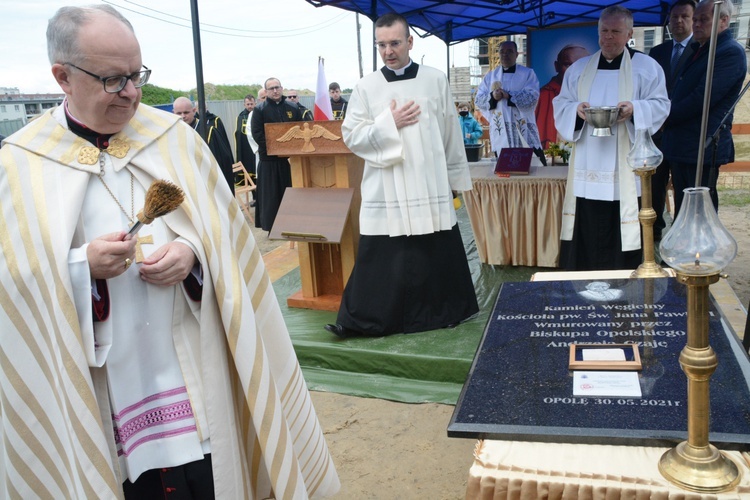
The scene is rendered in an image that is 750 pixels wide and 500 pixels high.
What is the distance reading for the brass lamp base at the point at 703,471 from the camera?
53.6 inches

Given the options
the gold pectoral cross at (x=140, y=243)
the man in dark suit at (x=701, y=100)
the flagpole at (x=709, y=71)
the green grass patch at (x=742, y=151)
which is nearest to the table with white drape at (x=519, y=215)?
the man in dark suit at (x=701, y=100)

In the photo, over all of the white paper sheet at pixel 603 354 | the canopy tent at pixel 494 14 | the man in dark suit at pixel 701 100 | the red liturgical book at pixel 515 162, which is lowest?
the white paper sheet at pixel 603 354

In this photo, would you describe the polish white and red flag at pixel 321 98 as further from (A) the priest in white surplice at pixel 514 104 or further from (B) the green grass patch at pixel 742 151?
(B) the green grass patch at pixel 742 151

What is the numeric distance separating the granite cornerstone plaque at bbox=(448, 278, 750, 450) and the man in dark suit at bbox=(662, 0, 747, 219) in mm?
2319

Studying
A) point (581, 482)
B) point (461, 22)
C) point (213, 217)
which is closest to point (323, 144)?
point (213, 217)

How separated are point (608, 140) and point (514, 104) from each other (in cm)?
375

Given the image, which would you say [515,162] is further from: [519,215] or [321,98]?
[321,98]

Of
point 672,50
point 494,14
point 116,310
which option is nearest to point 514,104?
point 494,14

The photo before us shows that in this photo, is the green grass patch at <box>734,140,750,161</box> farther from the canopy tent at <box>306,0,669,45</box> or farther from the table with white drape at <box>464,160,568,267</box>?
the table with white drape at <box>464,160,568,267</box>

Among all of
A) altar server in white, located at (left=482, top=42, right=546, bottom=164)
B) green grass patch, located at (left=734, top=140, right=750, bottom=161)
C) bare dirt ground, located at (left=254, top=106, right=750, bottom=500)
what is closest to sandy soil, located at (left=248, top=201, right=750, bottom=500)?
bare dirt ground, located at (left=254, top=106, right=750, bottom=500)

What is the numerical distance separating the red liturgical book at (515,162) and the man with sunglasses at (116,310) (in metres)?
3.78

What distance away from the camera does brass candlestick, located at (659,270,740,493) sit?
1.24 meters

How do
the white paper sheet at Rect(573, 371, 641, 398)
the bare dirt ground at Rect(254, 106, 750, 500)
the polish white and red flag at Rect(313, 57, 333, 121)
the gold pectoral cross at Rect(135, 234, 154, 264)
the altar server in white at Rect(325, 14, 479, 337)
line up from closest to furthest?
the gold pectoral cross at Rect(135, 234, 154, 264), the white paper sheet at Rect(573, 371, 641, 398), the bare dirt ground at Rect(254, 106, 750, 500), the altar server in white at Rect(325, 14, 479, 337), the polish white and red flag at Rect(313, 57, 333, 121)

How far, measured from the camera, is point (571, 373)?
191 cm
